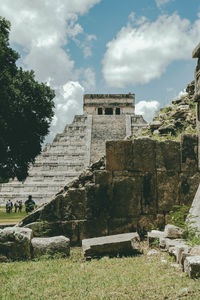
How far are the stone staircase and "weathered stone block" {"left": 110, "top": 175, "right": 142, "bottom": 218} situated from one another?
16727 mm

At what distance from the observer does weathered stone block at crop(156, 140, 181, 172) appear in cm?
692

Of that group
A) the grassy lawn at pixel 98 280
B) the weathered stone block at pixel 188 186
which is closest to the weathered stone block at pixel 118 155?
the weathered stone block at pixel 188 186

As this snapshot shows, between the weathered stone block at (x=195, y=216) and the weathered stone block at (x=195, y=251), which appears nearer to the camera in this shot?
the weathered stone block at (x=195, y=251)

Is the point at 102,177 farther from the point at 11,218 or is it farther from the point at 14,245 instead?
the point at 11,218

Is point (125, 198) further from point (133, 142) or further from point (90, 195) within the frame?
point (133, 142)

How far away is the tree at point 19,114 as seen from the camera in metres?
14.8

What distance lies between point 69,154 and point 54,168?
216 centimetres

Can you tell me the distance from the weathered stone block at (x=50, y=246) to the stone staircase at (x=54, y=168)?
1758cm

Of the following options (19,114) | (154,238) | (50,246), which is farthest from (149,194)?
(19,114)

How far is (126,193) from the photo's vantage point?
676cm

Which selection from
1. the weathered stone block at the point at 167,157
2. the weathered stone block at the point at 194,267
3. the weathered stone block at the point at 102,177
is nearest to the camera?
the weathered stone block at the point at 194,267

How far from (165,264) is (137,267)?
0.40 metres

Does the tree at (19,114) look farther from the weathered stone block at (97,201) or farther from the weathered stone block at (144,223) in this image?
the weathered stone block at (144,223)

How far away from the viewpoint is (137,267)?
14.8ft
